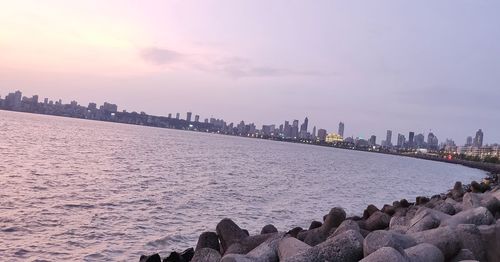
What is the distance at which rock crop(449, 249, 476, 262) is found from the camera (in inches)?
241

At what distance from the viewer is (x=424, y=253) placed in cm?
582

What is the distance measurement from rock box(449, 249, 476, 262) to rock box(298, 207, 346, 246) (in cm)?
345

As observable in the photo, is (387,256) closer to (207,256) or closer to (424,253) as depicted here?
(424,253)

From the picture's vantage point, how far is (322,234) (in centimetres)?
980

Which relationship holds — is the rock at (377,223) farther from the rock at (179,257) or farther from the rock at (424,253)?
the rock at (424,253)

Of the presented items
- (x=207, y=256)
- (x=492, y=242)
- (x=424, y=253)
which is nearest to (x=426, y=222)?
(x=492, y=242)

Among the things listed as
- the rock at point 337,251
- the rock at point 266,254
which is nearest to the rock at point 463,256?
the rock at point 337,251

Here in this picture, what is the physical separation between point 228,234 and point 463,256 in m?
3.73

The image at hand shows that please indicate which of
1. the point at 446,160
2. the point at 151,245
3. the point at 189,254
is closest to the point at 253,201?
the point at 151,245

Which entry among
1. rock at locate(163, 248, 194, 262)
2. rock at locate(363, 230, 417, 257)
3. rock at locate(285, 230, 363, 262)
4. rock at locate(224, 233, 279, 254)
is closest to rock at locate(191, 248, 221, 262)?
rock at locate(224, 233, 279, 254)

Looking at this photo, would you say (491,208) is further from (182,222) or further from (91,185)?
(91,185)

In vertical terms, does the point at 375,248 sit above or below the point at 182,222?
above

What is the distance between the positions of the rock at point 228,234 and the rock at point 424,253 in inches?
127

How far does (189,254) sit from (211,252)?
1.76 m
